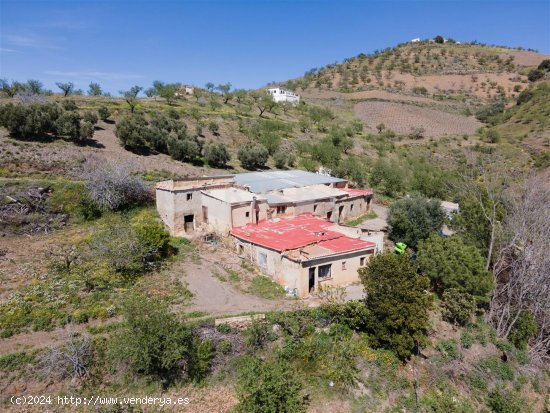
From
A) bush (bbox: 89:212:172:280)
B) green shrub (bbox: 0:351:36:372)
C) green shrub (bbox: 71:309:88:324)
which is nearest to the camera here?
green shrub (bbox: 0:351:36:372)

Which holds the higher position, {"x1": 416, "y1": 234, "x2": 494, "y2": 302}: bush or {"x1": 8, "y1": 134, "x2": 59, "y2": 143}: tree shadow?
{"x1": 8, "y1": 134, "x2": 59, "y2": 143}: tree shadow

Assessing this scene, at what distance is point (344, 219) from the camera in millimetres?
32188

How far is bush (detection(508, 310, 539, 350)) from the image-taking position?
20781 mm

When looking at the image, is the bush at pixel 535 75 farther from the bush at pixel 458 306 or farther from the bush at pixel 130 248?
the bush at pixel 130 248

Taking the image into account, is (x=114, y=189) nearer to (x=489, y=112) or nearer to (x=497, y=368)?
(x=497, y=368)

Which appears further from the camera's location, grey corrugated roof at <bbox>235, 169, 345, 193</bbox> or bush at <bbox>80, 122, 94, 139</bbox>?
bush at <bbox>80, 122, 94, 139</bbox>

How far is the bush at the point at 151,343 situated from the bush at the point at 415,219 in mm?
17627

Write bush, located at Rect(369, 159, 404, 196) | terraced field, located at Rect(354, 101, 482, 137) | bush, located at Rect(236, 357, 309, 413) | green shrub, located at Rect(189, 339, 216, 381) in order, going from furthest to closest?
1. terraced field, located at Rect(354, 101, 482, 137)
2. bush, located at Rect(369, 159, 404, 196)
3. green shrub, located at Rect(189, 339, 216, 381)
4. bush, located at Rect(236, 357, 309, 413)

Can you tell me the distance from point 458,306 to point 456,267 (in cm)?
217

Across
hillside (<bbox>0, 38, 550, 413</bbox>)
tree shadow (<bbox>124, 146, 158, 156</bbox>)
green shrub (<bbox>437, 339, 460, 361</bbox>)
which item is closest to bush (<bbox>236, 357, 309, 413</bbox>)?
hillside (<bbox>0, 38, 550, 413</bbox>)

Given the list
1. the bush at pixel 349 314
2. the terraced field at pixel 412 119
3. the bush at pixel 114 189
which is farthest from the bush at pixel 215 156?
the terraced field at pixel 412 119

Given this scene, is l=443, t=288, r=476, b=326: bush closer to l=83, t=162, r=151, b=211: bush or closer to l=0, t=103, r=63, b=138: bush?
l=83, t=162, r=151, b=211: bush

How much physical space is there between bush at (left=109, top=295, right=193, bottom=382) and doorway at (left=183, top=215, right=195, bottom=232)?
1227 centimetres

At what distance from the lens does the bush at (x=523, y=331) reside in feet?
68.2
